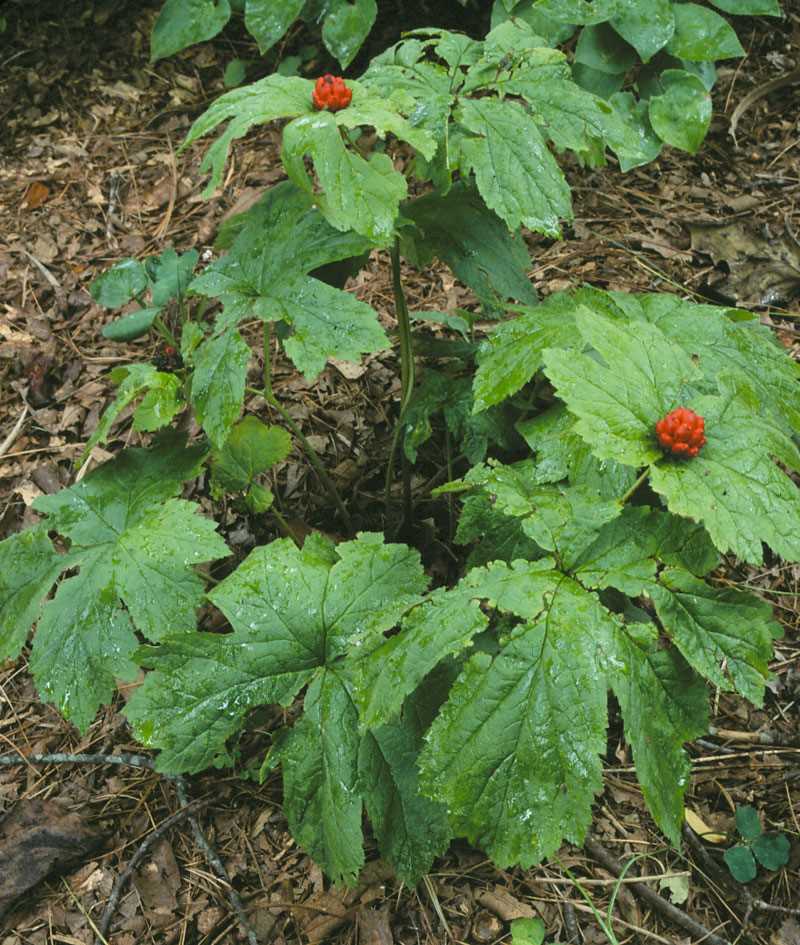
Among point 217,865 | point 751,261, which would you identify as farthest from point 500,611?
point 751,261

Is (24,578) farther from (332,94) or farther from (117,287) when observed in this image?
(332,94)

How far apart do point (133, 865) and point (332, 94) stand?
5.82 feet

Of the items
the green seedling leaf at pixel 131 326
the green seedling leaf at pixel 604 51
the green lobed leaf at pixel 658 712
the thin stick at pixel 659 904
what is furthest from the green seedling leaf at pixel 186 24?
the thin stick at pixel 659 904

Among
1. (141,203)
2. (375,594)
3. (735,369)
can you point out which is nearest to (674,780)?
(375,594)

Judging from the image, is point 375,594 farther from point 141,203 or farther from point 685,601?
point 141,203

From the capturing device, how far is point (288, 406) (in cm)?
282

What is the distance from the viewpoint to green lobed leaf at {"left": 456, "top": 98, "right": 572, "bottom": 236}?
1694 mm

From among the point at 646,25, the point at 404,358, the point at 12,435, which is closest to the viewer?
the point at 404,358

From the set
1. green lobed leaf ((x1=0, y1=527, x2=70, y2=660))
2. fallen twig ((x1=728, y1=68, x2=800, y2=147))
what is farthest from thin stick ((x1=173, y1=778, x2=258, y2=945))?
fallen twig ((x1=728, y1=68, x2=800, y2=147))

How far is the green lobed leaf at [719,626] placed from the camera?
1427 mm

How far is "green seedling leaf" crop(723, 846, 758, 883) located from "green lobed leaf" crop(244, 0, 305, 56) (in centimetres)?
318

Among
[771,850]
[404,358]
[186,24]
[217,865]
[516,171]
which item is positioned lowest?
[771,850]

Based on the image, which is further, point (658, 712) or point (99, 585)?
point (99, 585)

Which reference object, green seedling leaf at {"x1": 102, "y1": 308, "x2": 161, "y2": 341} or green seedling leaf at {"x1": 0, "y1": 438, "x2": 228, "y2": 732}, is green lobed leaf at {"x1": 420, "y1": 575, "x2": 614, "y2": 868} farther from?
green seedling leaf at {"x1": 102, "y1": 308, "x2": 161, "y2": 341}
